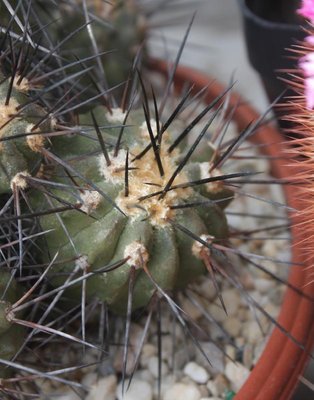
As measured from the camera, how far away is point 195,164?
81cm

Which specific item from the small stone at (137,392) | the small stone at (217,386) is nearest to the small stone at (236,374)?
the small stone at (217,386)

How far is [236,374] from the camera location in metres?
0.90

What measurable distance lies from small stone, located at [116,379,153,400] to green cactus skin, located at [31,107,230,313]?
0.15 metres

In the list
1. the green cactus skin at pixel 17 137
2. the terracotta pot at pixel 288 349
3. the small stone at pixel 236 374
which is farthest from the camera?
the small stone at pixel 236 374

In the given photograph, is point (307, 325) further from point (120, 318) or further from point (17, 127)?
point (17, 127)

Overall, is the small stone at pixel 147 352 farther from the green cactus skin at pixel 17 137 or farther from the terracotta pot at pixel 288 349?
the green cactus skin at pixel 17 137

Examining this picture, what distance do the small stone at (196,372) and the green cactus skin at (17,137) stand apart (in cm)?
38

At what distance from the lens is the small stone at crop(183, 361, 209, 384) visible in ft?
2.93

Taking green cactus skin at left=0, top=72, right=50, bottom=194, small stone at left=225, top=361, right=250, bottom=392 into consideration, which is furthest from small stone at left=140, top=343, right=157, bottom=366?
green cactus skin at left=0, top=72, right=50, bottom=194

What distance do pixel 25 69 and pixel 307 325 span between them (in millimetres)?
481

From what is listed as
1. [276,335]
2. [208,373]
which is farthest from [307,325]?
[208,373]

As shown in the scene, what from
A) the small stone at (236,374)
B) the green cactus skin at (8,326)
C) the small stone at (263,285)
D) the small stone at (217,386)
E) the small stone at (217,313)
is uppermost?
the green cactus skin at (8,326)

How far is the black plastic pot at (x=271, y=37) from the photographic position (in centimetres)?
105

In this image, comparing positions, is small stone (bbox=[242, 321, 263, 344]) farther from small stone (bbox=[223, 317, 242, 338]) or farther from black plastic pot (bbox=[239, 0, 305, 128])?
black plastic pot (bbox=[239, 0, 305, 128])
